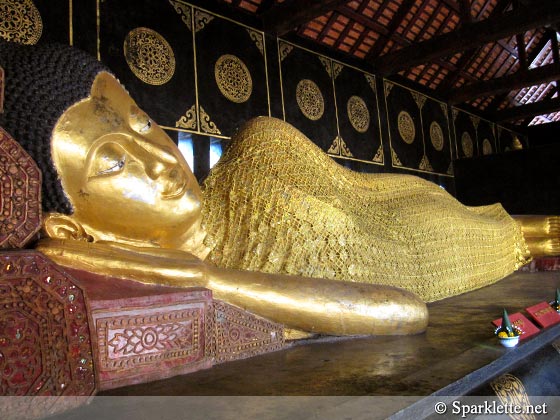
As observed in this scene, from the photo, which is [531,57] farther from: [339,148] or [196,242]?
[196,242]

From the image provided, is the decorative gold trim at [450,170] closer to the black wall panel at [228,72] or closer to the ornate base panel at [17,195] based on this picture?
the black wall panel at [228,72]

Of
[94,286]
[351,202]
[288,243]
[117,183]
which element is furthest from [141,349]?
[351,202]

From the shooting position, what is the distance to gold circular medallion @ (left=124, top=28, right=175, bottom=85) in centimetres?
422

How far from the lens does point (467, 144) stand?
9.41 meters

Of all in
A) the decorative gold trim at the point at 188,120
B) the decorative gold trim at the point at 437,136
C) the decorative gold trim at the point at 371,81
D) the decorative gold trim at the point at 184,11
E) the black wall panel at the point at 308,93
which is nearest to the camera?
the decorative gold trim at the point at 188,120

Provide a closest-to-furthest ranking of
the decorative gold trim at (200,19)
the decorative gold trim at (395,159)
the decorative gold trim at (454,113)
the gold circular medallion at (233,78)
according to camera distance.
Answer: the decorative gold trim at (200,19) < the gold circular medallion at (233,78) < the decorative gold trim at (395,159) < the decorative gold trim at (454,113)

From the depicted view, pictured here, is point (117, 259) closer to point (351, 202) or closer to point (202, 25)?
point (351, 202)

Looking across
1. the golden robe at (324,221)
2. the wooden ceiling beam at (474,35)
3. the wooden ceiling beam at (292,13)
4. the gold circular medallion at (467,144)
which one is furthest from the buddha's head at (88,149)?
the gold circular medallion at (467,144)

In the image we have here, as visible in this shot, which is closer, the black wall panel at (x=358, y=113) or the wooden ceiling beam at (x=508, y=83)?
the black wall panel at (x=358, y=113)

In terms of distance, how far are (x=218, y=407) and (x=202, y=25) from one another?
4.73m

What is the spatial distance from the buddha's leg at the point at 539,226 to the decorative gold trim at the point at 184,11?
11.7ft

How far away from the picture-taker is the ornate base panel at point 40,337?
70 cm

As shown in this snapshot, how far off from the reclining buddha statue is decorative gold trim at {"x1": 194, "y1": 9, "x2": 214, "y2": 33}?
3.56m

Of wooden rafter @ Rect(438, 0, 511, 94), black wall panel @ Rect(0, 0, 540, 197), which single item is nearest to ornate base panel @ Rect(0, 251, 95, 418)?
black wall panel @ Rect(0, 0, 540, 197)
